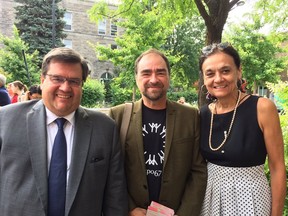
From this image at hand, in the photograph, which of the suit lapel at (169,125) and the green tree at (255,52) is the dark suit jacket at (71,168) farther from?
the green tree at (255,52)

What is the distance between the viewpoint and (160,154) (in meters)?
2.54

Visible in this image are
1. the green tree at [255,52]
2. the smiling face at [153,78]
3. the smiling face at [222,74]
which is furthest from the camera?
A: the green tree at [255,52]

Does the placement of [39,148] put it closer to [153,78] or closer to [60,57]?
[60,57]

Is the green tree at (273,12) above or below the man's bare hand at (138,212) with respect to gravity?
above

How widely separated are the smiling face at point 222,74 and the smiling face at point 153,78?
40 centimetres

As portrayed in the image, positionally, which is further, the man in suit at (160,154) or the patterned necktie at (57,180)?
the man in suit at (160,154)

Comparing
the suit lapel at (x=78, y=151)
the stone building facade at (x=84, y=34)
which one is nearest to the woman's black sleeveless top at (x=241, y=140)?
the suit lapel at (x=78, y=151)

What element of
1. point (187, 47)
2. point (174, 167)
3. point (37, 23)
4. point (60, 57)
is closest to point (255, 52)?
point (187, 47)

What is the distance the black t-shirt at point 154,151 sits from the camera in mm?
2520

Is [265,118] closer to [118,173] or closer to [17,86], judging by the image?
[118,173]

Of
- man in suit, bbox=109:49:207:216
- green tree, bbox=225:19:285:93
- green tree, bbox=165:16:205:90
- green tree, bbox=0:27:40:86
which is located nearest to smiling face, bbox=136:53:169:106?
man in suit, bbox=109:49:207:216

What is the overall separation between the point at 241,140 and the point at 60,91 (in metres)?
1.49

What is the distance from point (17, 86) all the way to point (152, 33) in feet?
38.2

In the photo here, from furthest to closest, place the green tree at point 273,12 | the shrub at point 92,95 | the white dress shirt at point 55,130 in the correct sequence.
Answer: the shrub at point 92,95
the green tree at point 273,12
the white dress shirt at point 55,130
